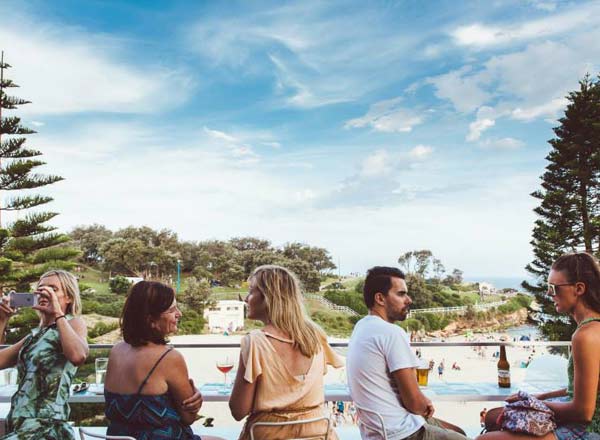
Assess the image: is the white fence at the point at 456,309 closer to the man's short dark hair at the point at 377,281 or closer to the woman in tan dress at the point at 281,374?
the man's short dark hair at the point at 377,281

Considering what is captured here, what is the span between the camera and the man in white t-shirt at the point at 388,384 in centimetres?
175

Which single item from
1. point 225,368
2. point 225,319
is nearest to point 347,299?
point 225,319

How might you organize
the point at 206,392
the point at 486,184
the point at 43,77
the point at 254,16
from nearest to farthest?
the point at 206,392
the point at 43,77
the point at 254,16
the point at 486,184

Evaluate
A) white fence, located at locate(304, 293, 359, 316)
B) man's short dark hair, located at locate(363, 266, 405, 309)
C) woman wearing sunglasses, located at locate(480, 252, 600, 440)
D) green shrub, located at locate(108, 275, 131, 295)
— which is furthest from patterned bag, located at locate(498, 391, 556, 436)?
white fence, located at locate(304, 293, 359, 316)

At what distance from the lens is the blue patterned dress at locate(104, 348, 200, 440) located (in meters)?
1.56

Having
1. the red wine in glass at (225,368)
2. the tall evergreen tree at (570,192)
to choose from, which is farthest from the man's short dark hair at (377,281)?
the tall evergreen tree at (570,192)

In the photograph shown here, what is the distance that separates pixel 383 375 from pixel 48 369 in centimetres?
121

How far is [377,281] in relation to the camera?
2.01 meters

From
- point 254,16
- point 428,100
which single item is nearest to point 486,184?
point 428,100

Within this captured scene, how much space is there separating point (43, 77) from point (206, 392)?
548 inches

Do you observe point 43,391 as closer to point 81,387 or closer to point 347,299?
point 81,387

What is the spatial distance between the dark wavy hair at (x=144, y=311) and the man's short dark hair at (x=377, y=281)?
754 mm

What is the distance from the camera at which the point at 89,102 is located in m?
16.5

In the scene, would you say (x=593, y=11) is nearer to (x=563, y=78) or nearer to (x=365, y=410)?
(x=563, y=78)
